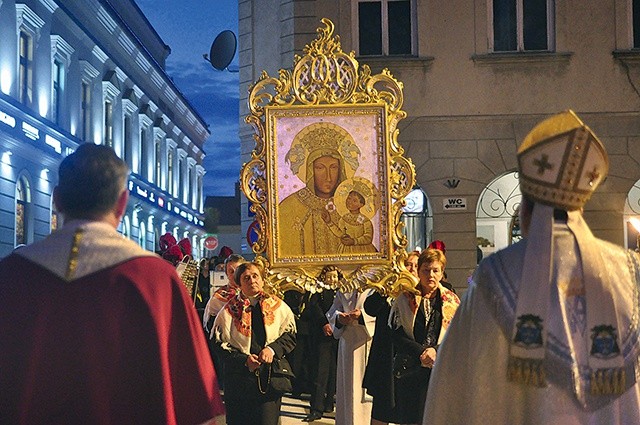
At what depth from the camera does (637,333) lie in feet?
16.8

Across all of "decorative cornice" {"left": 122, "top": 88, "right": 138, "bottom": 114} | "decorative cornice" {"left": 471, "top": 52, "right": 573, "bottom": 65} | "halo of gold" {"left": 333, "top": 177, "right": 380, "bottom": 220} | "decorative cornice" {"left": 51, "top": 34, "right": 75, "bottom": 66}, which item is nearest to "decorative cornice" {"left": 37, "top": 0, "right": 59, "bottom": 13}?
"decorative cornice" {"left": 51, "top": 34, "right": 75, "bottom": 66}

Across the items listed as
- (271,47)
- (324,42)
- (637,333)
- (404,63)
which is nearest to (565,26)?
(404,63)

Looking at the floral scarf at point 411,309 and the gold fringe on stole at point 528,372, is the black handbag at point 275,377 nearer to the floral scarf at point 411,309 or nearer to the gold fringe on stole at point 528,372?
the floral scarf at point 411,309

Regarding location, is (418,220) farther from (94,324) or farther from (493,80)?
(94,324)

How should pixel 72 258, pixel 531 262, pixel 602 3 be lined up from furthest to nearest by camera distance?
1. pixel 602 3
2. pixel 531 262
3. pixel 72 258

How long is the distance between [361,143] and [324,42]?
104 cm

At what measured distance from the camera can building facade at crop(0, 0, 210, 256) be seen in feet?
99.7

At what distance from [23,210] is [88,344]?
90.3 ft

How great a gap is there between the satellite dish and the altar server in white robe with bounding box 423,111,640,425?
2487 centimetres

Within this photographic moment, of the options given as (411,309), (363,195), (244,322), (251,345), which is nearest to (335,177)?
(363,195)

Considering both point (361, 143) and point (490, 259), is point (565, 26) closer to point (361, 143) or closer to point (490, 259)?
point (361, 143)

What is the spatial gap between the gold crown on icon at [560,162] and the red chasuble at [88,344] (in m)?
1.65

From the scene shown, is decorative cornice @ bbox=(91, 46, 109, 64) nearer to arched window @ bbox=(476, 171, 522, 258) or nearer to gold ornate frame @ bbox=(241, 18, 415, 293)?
arched window @ bbox=(476, 171, 522, 258)

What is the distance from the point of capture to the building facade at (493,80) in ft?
62.9
